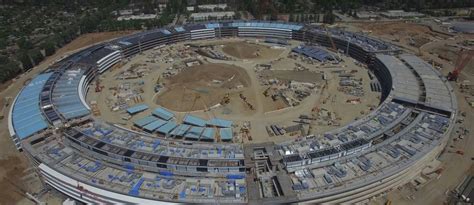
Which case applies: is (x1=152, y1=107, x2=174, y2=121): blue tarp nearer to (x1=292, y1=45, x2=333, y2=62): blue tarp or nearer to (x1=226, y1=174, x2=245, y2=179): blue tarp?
(x1=226, y1=174, x2=245, y2=179): blue tarp

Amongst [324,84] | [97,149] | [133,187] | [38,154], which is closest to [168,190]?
[133,187]

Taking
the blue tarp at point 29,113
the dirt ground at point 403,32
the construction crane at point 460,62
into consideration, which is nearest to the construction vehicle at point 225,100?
the blue tarp at point 29,113

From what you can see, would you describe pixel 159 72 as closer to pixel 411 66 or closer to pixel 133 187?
pixel 133 187

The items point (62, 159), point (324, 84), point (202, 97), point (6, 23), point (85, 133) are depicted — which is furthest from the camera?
point (6, 23)

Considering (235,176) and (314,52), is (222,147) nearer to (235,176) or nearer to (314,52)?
(235,176)

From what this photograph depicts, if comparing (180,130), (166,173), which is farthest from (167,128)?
(166,173)

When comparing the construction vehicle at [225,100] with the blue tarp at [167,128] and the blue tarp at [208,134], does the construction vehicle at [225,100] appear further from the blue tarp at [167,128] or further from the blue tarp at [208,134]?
the blue tarp at [167,128]

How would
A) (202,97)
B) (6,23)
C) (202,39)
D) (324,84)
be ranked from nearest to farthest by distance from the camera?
(202,97) < (324,84) < (202,39) < (6,23)
